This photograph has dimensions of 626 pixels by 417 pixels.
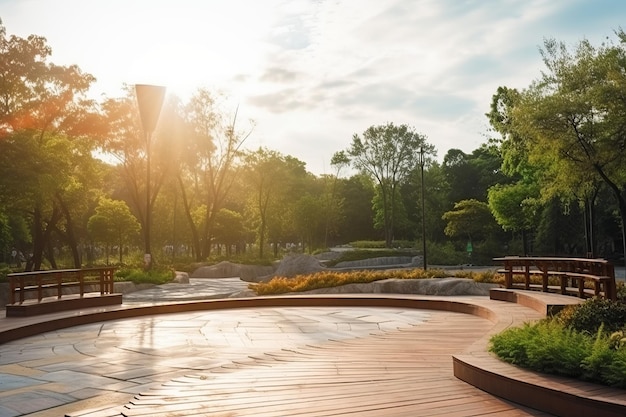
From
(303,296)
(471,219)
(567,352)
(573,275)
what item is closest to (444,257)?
(471,219)

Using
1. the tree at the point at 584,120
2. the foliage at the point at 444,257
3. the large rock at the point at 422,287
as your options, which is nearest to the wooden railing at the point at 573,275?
the large rock at the point at 422,287

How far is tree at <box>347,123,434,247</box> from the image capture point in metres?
62.4

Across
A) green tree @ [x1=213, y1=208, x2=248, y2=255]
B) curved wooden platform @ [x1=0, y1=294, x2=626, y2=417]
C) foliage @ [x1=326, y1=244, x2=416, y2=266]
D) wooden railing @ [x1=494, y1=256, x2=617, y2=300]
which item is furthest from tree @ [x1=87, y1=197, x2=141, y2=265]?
curved wooden platform @ [x1=0, y1=294, x2=626, y2=417]

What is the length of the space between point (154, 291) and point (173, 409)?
67.1 feet

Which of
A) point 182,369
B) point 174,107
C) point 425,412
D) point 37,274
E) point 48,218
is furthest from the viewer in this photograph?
point 174,107

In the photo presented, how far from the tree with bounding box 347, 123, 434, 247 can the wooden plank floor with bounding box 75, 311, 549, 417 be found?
54.4 metres

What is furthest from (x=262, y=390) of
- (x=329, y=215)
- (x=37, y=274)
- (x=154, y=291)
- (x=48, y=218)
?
(x=329, y=215)

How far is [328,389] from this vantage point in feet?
19.2

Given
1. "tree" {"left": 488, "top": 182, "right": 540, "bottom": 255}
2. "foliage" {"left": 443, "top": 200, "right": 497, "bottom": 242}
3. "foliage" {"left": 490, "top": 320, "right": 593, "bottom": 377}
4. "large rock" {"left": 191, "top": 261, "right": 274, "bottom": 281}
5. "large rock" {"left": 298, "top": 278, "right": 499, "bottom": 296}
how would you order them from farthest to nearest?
1. "foliage" {"left": 443, "top": 200, "right": 497, "bottom": 242}
2. "tree" {"left": 488, "top": 182, "right": 540, "bottom": 255}
3. "large rock" {"left": 191, "top": 261, "right": 274, "bottom": 281}
4. "large rock" {"left": 298, "top": 278, "right": 499, "bottom": 296}
5. "foliage" {"left": 490, "top": 320, "right": 593, "bottom": 377}

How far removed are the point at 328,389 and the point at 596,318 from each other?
13.0 feet

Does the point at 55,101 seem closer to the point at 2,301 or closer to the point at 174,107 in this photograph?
the point at 2,301

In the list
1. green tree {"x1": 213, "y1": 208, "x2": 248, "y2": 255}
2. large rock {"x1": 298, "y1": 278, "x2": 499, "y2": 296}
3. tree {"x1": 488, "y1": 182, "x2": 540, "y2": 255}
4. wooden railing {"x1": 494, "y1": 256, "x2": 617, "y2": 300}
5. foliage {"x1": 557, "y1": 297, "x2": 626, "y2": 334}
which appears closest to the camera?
foliage {"x1": 557, "y1": 297, "x2": 626, "y2": 334}

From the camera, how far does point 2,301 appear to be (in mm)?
20109

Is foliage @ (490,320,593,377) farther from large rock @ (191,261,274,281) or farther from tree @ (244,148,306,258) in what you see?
tree @ (244,148,306,258)
